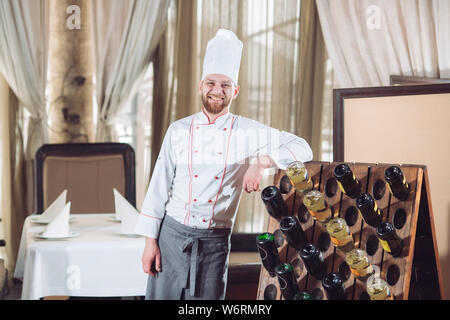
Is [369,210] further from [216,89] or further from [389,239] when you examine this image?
[216,89]

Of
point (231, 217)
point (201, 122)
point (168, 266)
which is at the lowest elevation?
point (168, 266)

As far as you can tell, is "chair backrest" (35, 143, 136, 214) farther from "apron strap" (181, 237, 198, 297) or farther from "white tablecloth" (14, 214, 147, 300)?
"apron strap" (181, 237, 198, 297)

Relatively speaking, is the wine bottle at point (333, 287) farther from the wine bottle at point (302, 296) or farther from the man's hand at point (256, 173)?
the man's hand at point (256, 173)

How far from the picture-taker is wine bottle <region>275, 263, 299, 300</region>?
43.4 inches

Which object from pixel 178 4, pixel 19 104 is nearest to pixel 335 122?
pixel 178 4

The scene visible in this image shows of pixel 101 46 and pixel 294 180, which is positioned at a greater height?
pixel 101 46

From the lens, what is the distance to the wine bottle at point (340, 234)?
107cm

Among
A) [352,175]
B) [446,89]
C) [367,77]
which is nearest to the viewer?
[352,175]

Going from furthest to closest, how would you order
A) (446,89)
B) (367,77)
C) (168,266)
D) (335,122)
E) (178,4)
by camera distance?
(178,4), (367,77), (335,122), (446,89), (168,266)

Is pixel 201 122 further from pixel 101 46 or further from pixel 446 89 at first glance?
pixel 101 46

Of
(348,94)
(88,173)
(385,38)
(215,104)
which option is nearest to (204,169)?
(215,104)

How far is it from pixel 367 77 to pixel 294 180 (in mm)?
1750

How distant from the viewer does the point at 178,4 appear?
10.2 feet

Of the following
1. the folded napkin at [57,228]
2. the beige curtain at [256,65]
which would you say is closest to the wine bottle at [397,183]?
the folded napkin at [57,228]
